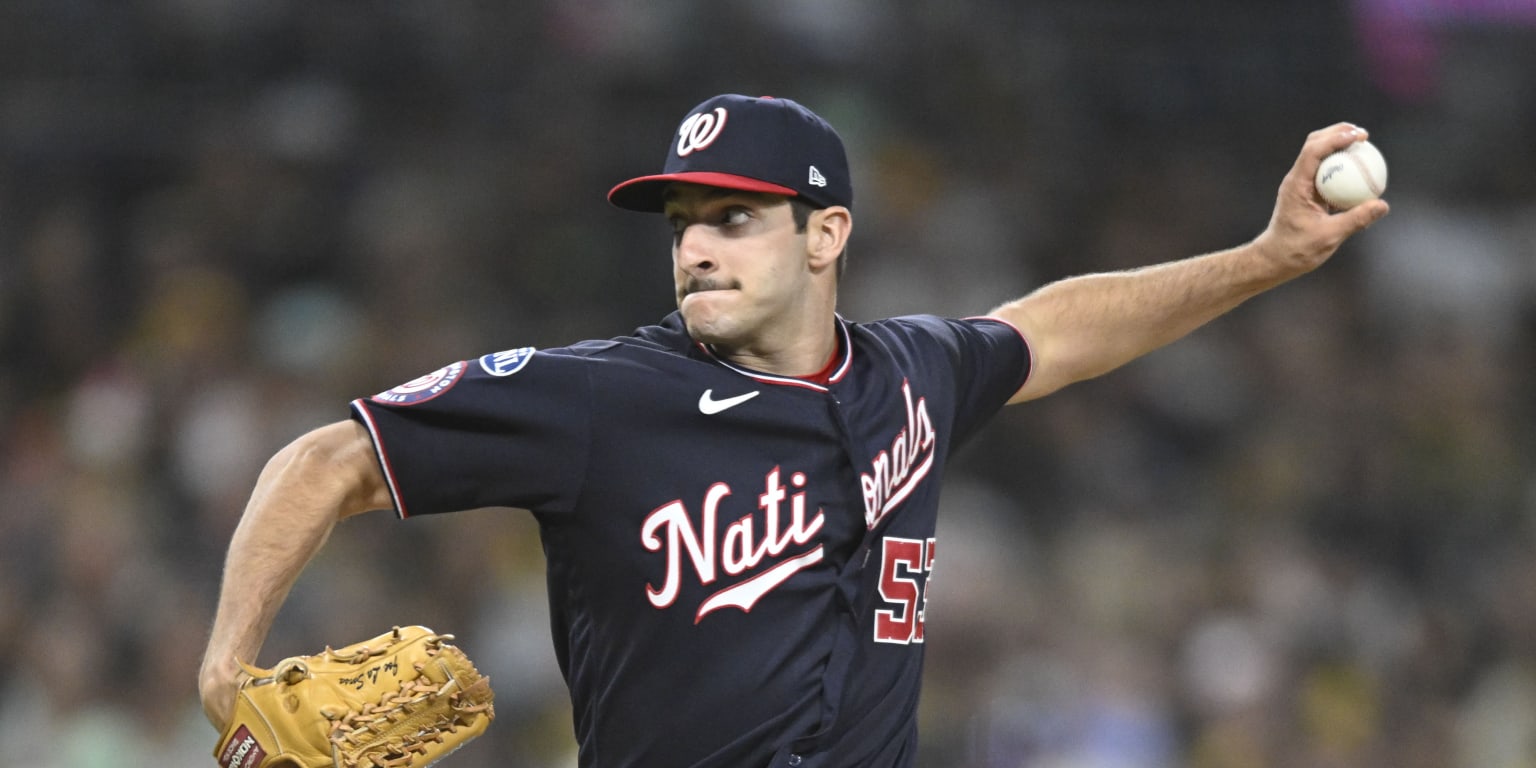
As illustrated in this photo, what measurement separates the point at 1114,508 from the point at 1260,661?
853mm

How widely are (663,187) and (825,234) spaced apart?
282 millimetres

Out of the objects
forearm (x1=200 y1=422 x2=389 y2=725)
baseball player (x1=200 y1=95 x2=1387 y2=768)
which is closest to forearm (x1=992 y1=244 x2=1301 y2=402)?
baseball player (x1=200 y1=95 x2=1387 y2=768)

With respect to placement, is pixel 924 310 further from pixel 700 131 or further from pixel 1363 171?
pixel 700 131

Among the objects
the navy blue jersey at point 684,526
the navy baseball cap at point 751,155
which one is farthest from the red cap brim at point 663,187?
the navy blue jersey at point 684,526

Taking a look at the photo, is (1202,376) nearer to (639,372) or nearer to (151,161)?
(151,161)

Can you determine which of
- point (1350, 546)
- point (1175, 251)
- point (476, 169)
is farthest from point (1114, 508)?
point (476, 169)

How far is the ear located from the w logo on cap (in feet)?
0.74

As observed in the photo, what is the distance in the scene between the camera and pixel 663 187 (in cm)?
275

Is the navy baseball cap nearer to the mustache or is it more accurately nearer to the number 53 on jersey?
the mustache

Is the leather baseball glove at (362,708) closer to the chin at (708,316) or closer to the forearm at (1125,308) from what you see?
the chin at (708,316)

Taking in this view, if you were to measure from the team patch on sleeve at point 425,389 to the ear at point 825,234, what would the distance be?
625 mm

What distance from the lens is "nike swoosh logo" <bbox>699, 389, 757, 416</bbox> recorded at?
8.55 feet

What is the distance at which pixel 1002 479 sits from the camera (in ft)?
23.2

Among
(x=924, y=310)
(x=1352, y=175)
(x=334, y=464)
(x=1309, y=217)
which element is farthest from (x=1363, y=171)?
(x=924, y=310)
